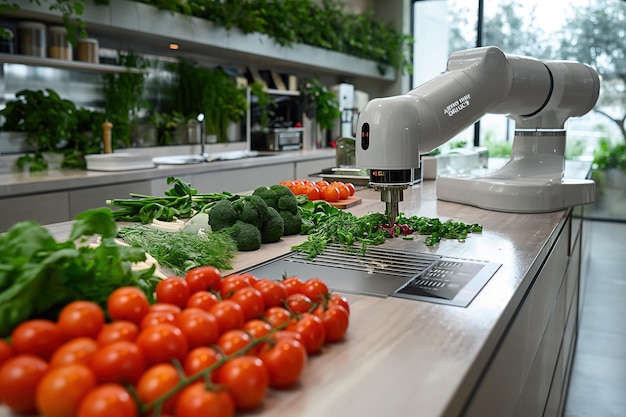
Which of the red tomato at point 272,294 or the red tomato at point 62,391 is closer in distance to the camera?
the red tomato at point 62,391

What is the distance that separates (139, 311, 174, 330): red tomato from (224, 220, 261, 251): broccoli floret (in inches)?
31.5

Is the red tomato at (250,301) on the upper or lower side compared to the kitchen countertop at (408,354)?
upper

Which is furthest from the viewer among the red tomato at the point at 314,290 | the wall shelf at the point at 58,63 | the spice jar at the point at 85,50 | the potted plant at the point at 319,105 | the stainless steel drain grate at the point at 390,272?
the potted plant at the point at 319,105

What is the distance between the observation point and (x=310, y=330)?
3.24 feet

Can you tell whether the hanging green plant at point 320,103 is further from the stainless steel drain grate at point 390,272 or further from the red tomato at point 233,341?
the red tomato at point 233,341

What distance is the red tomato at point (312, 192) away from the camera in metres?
2.52

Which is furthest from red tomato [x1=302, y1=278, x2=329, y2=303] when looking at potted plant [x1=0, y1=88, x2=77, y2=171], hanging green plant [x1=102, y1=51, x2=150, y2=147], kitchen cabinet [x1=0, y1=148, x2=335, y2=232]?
hanging green plant [x1=102, y1=51, x2=150, y2=147]

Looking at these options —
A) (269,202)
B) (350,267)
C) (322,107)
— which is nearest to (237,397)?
(350,267)

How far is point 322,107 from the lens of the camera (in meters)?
6.83

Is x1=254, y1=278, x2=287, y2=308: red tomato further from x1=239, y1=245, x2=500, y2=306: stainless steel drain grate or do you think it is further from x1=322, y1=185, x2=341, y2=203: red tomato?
x1=322, y1=185, x2=341, y2=203: red tomato

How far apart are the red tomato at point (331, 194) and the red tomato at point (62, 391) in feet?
6.05

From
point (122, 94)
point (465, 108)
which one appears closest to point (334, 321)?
point (465, 108)

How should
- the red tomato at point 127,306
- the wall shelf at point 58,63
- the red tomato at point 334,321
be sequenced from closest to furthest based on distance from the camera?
the red tomato at point 127,306 < the red tomato at point 334,321 < the wall shelf at point 58,63

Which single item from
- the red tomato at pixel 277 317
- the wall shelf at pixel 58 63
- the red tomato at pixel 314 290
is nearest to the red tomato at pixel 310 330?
the red tomato at pixel 277 317
